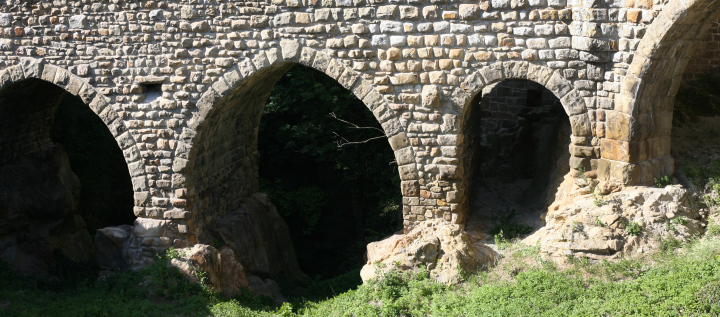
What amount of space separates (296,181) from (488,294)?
820cm

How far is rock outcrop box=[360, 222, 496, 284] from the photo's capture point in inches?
326

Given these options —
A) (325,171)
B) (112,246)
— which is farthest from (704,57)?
(112,246)

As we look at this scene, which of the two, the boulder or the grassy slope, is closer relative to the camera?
the grassy slope

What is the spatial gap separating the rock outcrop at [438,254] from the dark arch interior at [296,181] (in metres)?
2.24

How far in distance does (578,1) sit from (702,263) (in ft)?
10.4

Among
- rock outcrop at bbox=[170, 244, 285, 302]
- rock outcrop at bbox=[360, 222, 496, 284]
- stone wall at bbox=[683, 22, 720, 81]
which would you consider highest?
stone wall at bbox=[683, 22, 720, 81]

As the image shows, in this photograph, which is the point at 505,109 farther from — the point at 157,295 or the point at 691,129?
the point at 157,295

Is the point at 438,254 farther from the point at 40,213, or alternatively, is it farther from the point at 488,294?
the point at 40,213

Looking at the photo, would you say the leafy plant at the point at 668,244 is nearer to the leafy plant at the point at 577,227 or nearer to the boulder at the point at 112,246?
the leafy plant at the point at 577,227

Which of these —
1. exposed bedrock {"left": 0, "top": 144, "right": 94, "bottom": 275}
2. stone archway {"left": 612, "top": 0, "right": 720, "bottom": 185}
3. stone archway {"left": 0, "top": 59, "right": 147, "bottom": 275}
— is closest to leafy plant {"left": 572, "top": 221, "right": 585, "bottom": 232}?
stone archway {"left": 612, "top": 0, "right": 720, "bottom": 185}

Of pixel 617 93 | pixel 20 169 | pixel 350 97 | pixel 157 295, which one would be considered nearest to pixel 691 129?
pixel 617 93

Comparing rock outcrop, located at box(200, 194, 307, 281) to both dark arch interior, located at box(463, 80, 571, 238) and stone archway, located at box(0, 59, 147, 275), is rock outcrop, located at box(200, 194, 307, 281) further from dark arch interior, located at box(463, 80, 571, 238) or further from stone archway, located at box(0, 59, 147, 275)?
dark arch interior, located at box(463, 80, 571, 238)

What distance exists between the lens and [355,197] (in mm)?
14523

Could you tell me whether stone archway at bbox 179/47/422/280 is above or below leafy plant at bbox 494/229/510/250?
above
